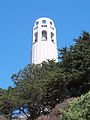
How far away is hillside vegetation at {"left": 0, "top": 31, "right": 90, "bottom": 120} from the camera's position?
16.8 meters

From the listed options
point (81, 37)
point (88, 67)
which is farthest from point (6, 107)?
point (81, 37)

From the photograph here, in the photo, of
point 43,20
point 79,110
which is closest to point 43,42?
point 43,20

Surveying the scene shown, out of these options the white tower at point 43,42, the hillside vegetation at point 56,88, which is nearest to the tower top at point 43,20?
the white tower at point 43,42

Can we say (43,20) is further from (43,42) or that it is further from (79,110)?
(79,110)

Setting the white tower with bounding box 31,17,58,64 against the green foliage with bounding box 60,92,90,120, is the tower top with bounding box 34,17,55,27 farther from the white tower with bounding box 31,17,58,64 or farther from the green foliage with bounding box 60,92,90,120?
the green foliage with bounding box 60,92,90,120

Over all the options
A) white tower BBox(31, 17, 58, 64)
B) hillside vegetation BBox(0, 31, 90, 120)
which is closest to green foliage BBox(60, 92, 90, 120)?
hillside vegetation BBox(0, 31, 90, 120)

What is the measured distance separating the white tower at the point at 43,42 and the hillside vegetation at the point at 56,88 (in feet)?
67.8

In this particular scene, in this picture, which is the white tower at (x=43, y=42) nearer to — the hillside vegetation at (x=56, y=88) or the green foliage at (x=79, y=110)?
the hillside vegetation at (x=56, y=88)

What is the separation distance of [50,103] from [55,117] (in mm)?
5576

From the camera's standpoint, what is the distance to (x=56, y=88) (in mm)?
17812

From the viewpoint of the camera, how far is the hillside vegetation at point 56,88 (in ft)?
55.2

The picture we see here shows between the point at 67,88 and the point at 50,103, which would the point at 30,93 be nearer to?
the point at 50,103

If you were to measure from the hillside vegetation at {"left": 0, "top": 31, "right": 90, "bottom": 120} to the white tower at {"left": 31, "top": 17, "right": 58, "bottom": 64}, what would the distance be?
2065 centimetres

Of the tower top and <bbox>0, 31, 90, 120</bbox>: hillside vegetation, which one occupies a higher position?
the tower top
